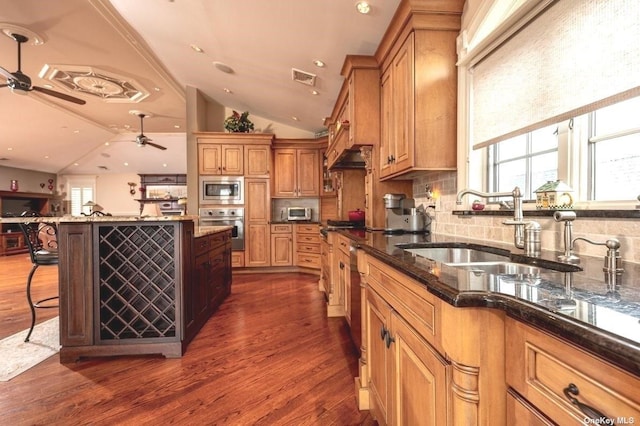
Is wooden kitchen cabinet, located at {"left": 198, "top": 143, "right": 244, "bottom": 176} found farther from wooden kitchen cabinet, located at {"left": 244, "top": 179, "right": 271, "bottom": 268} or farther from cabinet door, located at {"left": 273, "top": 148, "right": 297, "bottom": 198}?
cabinet door, located at {"left": 273, "top": 148, "right": 297, "bottom": 198}

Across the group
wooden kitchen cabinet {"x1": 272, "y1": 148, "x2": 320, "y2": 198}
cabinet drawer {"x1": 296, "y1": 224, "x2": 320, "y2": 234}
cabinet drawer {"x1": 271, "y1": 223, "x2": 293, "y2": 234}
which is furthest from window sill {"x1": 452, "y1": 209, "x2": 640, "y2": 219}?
wooden kitchen cabinet {"x1": 272, "y1": 148, "x2": 320, "y2": 198}

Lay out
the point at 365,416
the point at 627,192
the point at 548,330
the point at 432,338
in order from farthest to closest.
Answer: the point at 365,416 → the point at 627,192 → the point at 432,338 → the point at 548,330

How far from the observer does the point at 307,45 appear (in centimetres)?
288

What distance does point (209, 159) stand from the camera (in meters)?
5.30

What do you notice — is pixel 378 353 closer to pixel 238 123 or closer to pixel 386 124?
pixel 386 124

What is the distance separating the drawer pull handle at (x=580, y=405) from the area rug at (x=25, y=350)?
9.98 feet

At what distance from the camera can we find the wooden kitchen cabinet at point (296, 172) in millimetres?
5633

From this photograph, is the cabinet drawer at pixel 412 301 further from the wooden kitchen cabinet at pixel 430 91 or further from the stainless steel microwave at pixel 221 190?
the stainless steel microwave at pixel 221 190

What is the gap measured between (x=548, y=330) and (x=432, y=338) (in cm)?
36

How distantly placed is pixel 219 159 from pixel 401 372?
493cm

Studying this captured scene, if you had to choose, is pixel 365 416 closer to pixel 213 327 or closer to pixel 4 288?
pixel 213 327

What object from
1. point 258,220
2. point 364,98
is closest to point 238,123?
point 258,220

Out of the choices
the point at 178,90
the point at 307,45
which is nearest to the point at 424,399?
the point at 307,45

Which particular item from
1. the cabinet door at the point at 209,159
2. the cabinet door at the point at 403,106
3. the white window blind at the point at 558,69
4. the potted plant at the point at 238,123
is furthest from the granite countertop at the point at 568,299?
the potted plant at the point at 238,123
